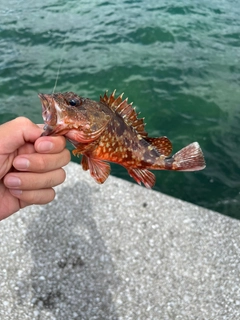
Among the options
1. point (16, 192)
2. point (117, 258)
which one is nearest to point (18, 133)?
point (16, 192)

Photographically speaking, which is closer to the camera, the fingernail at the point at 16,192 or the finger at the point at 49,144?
the finger at the point at 49,144

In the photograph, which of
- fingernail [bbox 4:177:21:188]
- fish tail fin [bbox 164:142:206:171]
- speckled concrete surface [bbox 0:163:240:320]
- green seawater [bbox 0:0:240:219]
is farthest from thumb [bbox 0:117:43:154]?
green seawater [bbox 0:0:240:219]

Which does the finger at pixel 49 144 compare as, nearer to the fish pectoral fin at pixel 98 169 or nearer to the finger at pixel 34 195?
the fish pectoral fin at pixel 98 169

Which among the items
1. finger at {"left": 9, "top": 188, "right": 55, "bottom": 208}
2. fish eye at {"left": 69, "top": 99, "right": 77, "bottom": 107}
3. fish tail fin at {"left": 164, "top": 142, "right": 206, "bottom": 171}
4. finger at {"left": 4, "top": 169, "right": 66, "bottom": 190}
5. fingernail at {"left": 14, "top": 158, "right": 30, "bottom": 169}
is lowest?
finger at {"left": 9, "top": 188, "right": 55, "bottom": 208}

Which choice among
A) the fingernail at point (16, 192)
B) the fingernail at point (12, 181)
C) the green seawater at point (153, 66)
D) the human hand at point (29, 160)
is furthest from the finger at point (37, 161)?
the green seawater at point (153, 66)

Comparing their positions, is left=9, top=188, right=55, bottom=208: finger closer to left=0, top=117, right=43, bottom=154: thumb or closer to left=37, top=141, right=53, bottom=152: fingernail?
left=0, top=117, right=43, bottom=154: thumb

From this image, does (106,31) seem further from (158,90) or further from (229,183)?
(229,183)
